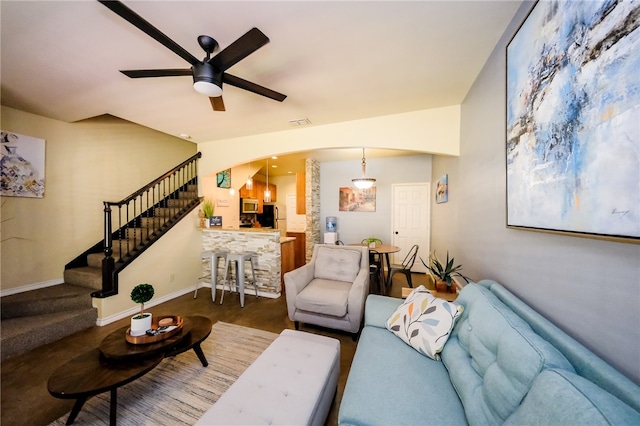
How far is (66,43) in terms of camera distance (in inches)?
66.8

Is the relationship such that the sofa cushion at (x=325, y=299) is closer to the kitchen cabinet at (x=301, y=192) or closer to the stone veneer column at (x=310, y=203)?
the stone veneer column at (x=310, y=203)

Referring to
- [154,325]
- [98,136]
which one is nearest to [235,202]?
[98,136]

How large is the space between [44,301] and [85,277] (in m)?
0.45

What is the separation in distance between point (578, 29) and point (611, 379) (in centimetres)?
134

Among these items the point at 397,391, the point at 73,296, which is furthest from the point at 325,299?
the point at 73,296

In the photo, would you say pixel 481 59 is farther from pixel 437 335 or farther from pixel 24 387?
pixel 24 387

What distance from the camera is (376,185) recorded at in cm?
559

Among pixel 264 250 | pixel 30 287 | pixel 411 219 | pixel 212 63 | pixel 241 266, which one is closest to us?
pixel 212 63

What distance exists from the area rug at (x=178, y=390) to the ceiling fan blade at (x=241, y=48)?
2.52 meters

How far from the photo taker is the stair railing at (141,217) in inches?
112

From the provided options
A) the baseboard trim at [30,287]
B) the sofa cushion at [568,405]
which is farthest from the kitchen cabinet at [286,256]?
the sofa cushion at [568,405]

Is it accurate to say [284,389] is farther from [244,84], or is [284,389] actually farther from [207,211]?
[207,211]

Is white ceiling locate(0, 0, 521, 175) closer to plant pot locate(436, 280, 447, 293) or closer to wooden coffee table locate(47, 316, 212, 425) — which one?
plant pot locate(436, 280, 447, 293)

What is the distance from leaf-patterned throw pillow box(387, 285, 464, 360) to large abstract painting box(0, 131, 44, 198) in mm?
4780
